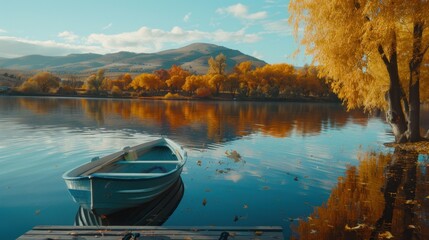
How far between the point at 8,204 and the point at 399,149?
22885mm

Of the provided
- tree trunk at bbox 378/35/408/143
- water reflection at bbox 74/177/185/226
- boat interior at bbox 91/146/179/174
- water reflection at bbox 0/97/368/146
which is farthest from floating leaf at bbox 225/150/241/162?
tree trunk at bbox 378/35/408/143

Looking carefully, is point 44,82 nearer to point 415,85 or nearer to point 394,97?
point 394,97

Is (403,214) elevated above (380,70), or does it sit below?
below

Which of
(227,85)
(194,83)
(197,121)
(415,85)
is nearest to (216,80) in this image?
(227,85)

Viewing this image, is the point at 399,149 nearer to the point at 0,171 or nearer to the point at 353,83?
the point at 353,83

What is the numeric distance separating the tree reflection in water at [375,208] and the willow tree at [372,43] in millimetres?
7636

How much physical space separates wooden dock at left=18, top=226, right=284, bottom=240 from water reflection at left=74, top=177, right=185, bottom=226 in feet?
6.78

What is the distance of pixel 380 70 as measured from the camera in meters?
26.2

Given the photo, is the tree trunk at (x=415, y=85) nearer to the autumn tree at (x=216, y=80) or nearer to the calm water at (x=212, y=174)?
the calm water at (x=212, y=174)

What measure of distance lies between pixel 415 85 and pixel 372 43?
5861mm

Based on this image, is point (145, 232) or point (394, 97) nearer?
point (145, 232)

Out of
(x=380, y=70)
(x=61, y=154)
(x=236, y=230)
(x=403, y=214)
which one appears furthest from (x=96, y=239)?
(x=380, y=70)

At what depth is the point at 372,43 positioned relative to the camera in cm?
1967

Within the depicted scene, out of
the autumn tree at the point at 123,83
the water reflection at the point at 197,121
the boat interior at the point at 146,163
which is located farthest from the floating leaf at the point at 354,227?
the autumn tree at the point at 123,83
